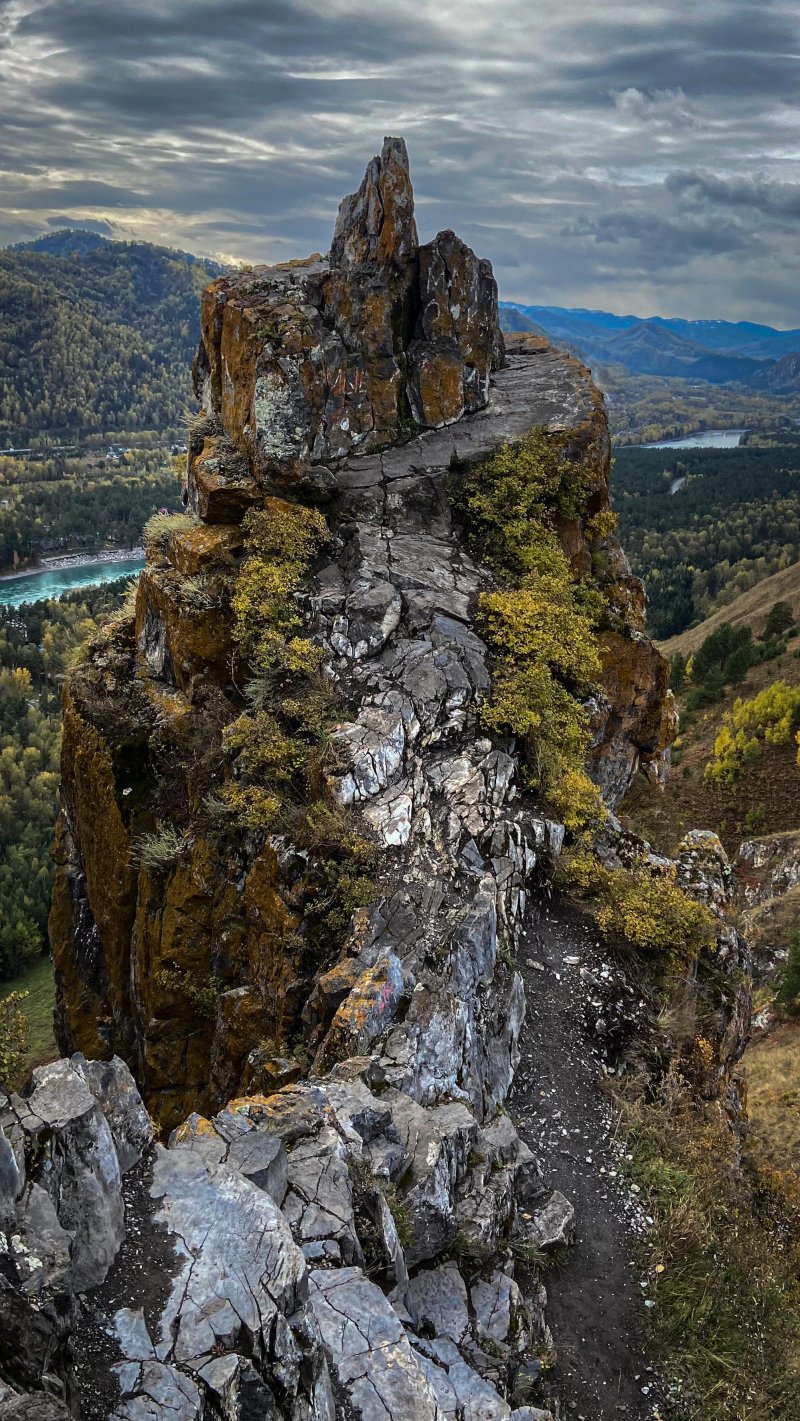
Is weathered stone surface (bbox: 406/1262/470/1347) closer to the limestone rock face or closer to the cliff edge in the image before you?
the cliff edge

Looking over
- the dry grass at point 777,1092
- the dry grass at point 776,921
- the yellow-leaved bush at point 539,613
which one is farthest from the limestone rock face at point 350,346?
the dry grass at point 776,921

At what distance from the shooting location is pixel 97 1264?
558cm

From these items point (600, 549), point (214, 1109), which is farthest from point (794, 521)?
point (214, 1109)

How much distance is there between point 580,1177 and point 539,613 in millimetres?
9556

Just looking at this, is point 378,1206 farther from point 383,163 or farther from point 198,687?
point 383,163

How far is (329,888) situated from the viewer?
452 inches

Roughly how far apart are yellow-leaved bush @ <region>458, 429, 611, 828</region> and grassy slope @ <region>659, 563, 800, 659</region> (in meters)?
84.0

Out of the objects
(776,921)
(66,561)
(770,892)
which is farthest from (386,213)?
(66,561)

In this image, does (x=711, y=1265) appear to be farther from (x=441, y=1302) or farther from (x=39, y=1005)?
(x=39, y=1005)

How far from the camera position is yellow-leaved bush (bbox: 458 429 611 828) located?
13.9 meters

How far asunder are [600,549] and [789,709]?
5364cm

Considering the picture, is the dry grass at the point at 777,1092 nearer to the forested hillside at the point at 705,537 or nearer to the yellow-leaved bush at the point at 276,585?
the yellow-leaved bush at the point at 276,585

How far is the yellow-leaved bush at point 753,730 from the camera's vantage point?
62500 millimetres

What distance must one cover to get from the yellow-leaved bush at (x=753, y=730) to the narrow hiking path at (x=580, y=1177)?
179ft
